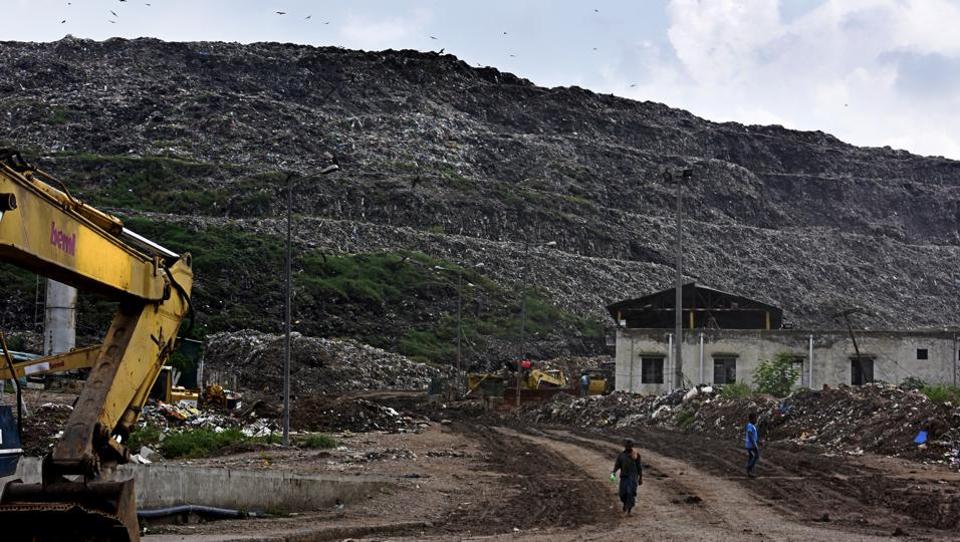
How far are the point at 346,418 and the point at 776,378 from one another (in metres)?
14.5

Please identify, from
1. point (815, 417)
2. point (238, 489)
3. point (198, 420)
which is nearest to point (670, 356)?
point (815, 417)

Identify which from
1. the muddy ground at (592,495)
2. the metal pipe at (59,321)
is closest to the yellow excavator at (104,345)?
the muddy ground at (592,495)

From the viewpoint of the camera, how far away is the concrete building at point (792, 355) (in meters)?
47.6

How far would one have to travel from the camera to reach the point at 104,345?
38.8ft

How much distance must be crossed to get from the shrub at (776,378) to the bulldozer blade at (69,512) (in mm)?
33184

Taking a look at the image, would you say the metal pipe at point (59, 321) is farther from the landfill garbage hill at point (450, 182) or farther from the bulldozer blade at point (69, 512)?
the bulldozer blade at point (69, 512)

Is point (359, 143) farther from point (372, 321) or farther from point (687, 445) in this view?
point (687, 445)

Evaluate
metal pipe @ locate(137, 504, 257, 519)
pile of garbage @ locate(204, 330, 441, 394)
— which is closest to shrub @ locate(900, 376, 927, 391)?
pile of garbage @ locate(204, 330, 441, 394)

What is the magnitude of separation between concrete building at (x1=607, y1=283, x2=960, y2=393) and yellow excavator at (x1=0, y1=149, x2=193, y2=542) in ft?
126

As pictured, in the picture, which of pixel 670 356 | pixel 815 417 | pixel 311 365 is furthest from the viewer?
pixel 311 365

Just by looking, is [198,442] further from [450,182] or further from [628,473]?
[450,182]

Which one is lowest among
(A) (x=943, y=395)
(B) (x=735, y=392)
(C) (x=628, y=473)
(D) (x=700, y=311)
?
(C) (x=628, y=473)

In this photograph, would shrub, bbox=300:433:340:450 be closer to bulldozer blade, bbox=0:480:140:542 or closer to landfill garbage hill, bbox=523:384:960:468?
landfill garbage hill, bbox=523:384:960:468

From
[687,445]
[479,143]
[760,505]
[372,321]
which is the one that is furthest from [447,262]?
[760,505]
